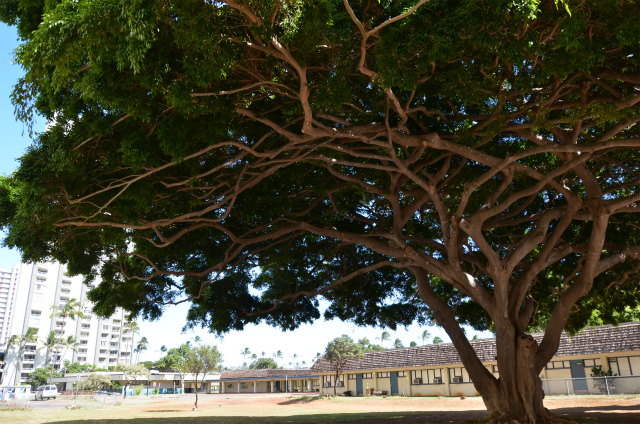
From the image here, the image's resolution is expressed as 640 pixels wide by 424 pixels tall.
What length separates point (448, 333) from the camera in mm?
13195

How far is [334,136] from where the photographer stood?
9.41m

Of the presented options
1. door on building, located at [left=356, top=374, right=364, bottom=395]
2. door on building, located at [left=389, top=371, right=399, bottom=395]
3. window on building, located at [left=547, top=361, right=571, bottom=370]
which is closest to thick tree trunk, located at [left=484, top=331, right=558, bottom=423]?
window on building, located at [left=547, top=361, right=571, bottom=370]

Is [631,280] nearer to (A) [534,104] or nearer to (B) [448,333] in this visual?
(B) [448,333]

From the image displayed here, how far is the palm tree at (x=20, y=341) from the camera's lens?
83.3 metres

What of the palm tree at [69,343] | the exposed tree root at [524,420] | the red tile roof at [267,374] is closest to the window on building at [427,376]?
the red tile roof at [267,374]

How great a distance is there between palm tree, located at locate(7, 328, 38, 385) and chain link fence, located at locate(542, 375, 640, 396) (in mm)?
86659

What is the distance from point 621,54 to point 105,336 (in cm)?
11976

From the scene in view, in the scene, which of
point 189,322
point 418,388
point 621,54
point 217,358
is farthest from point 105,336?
point 621,54

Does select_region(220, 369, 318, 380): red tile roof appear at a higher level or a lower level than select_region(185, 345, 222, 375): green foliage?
lower

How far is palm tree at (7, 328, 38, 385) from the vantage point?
83312 mm

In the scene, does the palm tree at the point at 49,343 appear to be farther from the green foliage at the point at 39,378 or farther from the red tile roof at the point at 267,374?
the red tile roof at the point at 267,374

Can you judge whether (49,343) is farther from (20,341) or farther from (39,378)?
(39,378)

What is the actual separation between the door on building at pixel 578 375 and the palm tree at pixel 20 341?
8771cm

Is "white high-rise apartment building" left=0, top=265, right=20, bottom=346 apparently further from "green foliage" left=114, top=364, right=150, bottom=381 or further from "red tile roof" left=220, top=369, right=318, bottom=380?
"red tile roof" left=220, top=369, right=318, bottom=380
